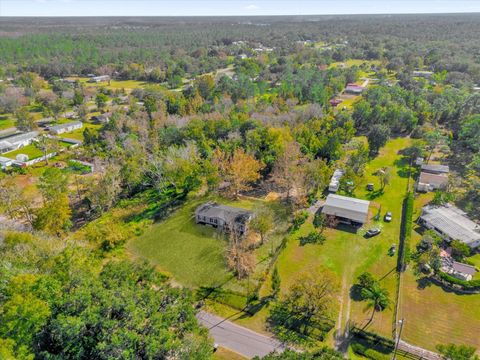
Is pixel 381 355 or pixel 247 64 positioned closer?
pixel 381 355

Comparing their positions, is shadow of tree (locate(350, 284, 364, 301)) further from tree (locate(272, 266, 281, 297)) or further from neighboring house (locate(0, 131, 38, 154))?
neighboring house (locate(0, 131, 38, 154))

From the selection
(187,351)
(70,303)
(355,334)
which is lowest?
(355,334)

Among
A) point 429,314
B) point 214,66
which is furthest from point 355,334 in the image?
point 214,66

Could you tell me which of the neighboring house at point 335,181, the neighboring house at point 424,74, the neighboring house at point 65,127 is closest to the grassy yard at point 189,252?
the neighboring house at point 335,181

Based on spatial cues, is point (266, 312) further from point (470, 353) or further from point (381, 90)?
point (381, 90)

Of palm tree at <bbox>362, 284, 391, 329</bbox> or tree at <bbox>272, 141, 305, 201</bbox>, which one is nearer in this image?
palm tree at <bbox>362, 284, 391, 329</bbox>

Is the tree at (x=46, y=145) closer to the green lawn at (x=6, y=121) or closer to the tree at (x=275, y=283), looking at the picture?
the green lawn at (x=6, y=121)

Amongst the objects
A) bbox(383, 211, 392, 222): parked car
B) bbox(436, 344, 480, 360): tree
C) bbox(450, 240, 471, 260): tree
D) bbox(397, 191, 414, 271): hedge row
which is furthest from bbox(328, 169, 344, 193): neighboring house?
bbox(436, 344, 480, 360): tree
